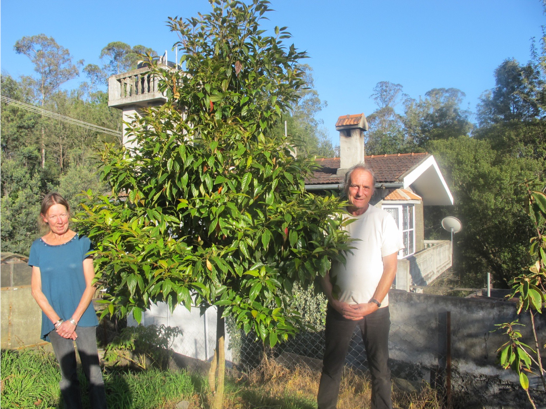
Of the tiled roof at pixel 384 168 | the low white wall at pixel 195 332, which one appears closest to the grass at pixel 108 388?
the low white wall at pixel 195 332

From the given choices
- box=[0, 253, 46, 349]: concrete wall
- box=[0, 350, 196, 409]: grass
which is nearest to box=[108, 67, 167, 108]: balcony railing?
box=[0, 253, 46, 349]: concrete wall

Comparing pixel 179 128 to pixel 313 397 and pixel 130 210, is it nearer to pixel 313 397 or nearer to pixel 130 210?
pixel 130 210

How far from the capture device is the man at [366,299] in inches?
112

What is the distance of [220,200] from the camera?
259 cm

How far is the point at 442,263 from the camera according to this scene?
1446cm

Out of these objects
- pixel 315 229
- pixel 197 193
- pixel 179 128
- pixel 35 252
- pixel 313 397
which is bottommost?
pixel 313 397

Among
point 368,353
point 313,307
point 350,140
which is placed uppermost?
point 350,140

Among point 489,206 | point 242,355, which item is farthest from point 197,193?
point 489,206

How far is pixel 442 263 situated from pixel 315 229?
43.8 ft

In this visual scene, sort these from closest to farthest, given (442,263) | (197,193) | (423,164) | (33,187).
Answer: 1. (197,193)
2. (423,164)
3. (442,263)
4. (33,187)

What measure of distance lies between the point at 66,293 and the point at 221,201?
1.51 metres

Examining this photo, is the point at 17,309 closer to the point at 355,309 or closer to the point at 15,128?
the point at 355,309

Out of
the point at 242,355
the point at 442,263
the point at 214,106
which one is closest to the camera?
the point at 214,106

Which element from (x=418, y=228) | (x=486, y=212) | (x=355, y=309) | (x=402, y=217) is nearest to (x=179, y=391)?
(x=355, y=309)
